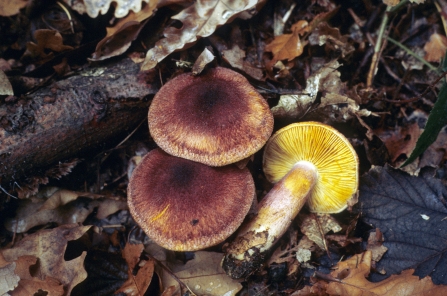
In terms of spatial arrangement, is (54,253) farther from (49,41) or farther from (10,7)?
(10,7)

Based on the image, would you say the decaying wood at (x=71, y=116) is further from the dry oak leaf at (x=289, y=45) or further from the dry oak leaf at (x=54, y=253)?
the dry oak leaf at (x=289, y=45)

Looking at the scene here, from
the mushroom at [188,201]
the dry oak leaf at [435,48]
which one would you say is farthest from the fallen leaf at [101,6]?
the dry oak leaf at [435,48]

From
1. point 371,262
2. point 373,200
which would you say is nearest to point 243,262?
point 371,262

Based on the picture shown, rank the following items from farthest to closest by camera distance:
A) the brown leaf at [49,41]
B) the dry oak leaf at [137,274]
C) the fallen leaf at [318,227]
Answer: the brown leaf at [49,41] < the fallen leaf at [318,227] < the dry oak leaf at [137,274]

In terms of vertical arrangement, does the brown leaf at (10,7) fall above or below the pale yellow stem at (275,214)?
above

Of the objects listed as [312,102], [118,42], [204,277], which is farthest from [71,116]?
[312,102]

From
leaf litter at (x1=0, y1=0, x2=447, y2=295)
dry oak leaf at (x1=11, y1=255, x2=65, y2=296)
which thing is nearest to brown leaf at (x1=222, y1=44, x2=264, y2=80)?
leaf litter at (x1=0, y1=0, x2=447, y2=295)

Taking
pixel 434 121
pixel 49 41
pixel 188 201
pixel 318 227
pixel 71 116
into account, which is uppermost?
pixel 49 41
